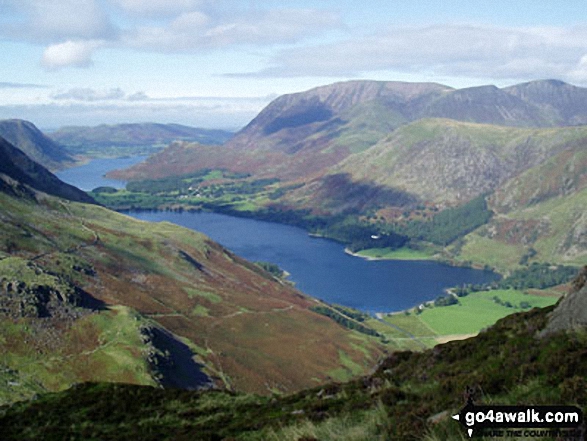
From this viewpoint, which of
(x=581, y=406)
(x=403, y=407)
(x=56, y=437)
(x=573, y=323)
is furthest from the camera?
(x=56, y=437)

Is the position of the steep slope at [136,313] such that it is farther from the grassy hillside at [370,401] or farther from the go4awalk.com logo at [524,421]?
the go4awalk.com logo at [524,421]

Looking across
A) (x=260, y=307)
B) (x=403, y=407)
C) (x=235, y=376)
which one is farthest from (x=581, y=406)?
(x=260, y=307)

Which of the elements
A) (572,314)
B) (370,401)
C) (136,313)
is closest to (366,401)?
(370,401)

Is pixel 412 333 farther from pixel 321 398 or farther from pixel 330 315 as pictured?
pixel 321 398

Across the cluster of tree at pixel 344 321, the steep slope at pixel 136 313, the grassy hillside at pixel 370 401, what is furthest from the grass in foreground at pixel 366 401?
the cluster of tree at pixel 344 321

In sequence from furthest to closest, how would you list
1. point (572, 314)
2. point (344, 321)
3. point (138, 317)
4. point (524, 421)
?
point (344, 321) → point (138, 317) → point (572, 314) → point (524, 421)

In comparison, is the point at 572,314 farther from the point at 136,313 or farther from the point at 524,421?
the point at 136,313
